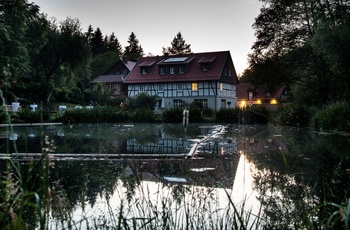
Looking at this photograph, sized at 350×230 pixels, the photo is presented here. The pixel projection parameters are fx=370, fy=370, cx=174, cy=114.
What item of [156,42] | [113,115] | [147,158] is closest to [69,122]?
[113,115]

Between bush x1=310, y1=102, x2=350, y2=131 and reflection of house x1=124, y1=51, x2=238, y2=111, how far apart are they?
85.0 ft

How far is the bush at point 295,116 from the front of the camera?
2609cm

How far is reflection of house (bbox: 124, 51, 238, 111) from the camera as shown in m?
46.9

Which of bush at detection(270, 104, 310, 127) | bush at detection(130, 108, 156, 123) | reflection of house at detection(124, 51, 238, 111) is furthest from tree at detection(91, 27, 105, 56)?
bush at detection(270, 104, 310, 127)

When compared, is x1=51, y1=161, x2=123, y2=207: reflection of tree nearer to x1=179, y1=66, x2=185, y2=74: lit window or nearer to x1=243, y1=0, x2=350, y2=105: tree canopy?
x1=243, y1=0, x2=350, y2=105: tree canopy

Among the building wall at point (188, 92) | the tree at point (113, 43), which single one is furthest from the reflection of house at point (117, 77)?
the tree at point (113, 43)

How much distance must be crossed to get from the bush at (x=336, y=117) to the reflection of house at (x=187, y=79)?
25.9 metres

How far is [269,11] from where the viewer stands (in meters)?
30.1

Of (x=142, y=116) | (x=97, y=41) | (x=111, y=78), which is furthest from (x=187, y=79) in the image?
(x=97, y=41)

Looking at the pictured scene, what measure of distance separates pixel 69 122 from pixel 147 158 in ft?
78.1

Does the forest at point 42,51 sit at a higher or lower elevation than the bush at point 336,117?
higher

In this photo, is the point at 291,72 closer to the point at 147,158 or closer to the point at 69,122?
the point at 69,122

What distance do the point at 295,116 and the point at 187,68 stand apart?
24.4 metres

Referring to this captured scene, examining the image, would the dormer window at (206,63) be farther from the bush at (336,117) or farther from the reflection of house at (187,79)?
the bush at (336,117)
